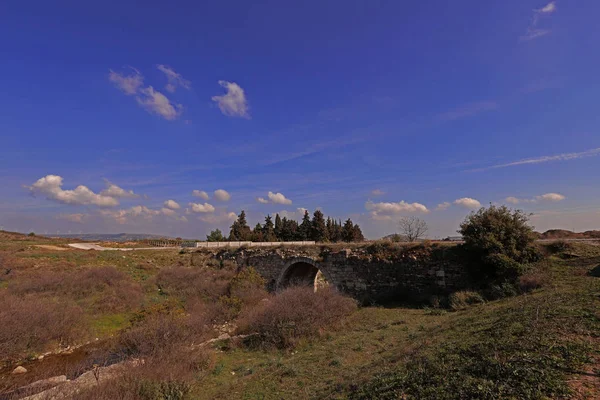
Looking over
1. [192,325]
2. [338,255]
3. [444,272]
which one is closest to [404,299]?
[444,272]

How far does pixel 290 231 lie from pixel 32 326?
3810 centimetres

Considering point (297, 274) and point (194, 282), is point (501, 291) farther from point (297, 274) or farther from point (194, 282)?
point (194, 282)

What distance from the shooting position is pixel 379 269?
579 inches

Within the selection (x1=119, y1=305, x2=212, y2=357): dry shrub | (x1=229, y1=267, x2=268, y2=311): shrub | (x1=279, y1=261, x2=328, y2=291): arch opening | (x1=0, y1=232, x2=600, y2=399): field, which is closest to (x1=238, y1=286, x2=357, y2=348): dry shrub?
(x1=0, y1=232, x2=600, y2=399): field

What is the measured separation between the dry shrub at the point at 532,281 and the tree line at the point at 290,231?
33556mm

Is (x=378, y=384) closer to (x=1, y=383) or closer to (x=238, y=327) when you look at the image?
A: (x=238, y=327)

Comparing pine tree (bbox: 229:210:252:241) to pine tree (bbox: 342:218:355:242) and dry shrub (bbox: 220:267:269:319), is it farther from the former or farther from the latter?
dry shrub (bbox: 220:267:269:319)

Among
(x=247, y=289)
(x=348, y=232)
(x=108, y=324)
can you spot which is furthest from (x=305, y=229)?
(x=108, y=324)

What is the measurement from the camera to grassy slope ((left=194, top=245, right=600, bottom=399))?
3518mm

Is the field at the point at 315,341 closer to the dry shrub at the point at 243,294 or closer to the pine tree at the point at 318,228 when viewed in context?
the dry shrub at the point at 243,294

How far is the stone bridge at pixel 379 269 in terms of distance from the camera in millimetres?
12844

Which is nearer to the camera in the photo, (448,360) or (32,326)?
(448,360)

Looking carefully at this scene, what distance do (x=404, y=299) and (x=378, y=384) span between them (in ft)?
31.7

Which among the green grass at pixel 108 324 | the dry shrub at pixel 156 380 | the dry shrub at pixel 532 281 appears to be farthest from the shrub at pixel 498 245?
the green grass at pixel 108 324
